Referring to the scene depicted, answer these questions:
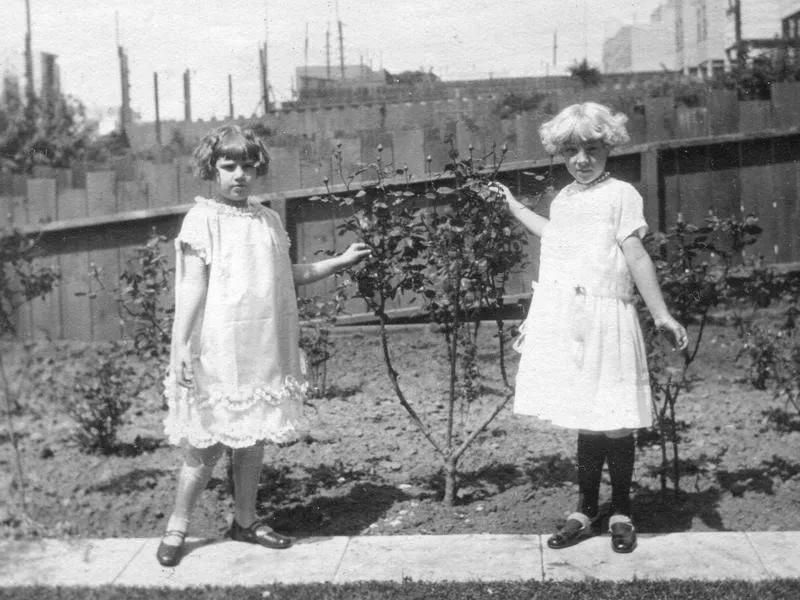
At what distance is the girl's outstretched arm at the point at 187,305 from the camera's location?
3.61m

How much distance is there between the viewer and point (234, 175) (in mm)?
3773

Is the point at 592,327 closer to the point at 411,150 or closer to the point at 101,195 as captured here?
the point at 411,150

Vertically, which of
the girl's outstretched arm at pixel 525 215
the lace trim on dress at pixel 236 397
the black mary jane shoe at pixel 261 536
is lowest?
the black mary jane shoe at pixel 261 536

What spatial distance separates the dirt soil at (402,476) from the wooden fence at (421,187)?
1.84m

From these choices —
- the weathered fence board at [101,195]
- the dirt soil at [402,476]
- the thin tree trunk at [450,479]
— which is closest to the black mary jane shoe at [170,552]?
the dirt soil at [402,476]

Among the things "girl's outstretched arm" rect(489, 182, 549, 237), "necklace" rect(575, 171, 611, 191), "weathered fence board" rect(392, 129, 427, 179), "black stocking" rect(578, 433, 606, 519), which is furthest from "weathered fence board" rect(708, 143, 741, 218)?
"black stocking" rect(578, 433, 606, 519)

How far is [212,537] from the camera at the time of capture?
4.09 m

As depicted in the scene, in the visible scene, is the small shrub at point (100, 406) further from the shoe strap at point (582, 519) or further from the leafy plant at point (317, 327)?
the shoe strap at point (582, 519)

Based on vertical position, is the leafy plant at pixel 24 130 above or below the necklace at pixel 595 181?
above

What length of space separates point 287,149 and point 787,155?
388cm

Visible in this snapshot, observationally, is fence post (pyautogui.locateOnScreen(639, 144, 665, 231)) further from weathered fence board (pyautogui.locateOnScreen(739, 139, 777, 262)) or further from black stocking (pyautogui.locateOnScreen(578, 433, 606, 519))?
black stocking (pyautogui.locateOnScreen(578, 433, 606, 519))

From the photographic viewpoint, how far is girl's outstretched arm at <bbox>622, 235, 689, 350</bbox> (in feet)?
11.6

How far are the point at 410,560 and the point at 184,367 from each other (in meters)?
1.10

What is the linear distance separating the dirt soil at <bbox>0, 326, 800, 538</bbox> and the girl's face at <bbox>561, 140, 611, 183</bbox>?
148 centimetres
